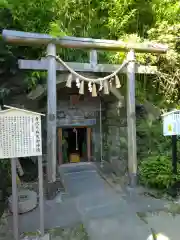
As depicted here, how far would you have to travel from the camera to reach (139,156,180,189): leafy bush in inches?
195

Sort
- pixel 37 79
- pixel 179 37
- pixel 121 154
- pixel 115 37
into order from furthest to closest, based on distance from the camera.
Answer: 1. pixel 115 37
2. pixel 121 154
3. pixel 179 37
4. pixel 37 79

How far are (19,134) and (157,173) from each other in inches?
135

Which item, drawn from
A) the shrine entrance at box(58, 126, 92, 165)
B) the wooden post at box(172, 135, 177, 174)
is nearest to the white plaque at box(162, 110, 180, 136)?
the wooden post at box(172, 135, 177, 174)

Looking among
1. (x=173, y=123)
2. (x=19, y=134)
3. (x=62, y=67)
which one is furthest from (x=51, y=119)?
(x=173, y=123)

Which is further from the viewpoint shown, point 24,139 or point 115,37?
point 115,37

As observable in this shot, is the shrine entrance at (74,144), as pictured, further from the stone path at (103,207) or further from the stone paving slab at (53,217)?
the stone paving slab at (53,217)

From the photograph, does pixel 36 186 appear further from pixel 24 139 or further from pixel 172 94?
pixel 172 94

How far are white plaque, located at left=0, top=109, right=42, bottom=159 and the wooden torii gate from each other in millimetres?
1238

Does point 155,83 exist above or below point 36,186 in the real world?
above

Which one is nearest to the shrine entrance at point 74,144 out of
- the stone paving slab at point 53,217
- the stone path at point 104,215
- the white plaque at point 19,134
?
the stone path at point 104,215

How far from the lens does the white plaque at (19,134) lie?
3393mm

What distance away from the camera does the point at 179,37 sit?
20.1 ft

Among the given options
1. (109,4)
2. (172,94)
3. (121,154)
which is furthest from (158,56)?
(121,154)

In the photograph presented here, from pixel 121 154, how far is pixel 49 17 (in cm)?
458
